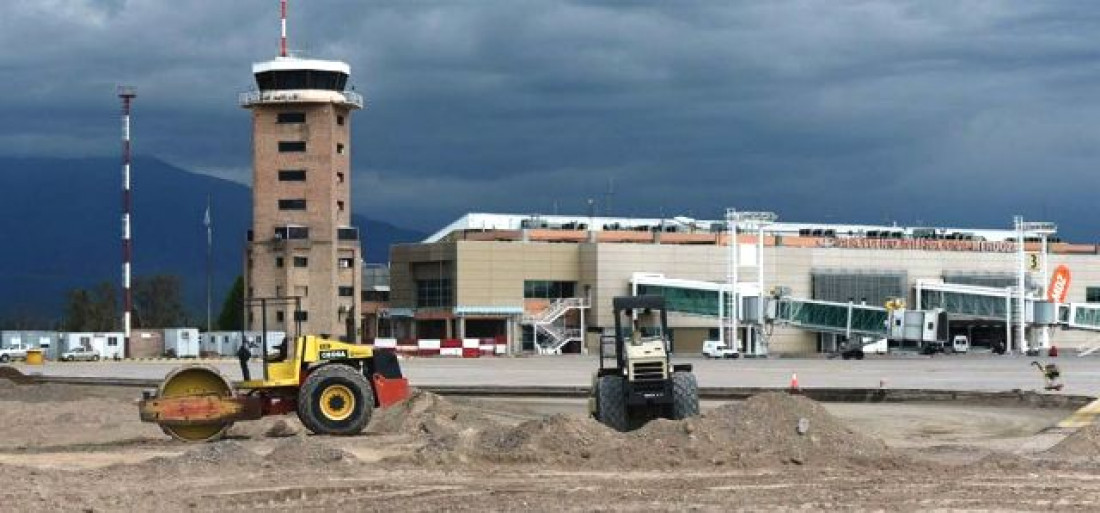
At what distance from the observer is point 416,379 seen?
77375mm

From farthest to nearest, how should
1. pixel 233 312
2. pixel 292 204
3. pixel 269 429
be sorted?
pixel 233 312 < pixel 292 204 < pixel 269 429

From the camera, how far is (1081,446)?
1203 inches

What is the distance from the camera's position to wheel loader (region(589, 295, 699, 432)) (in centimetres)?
3081

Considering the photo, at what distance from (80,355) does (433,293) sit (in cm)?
3590

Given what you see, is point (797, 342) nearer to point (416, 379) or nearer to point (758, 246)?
point (758, 246)

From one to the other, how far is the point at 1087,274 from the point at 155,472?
16435cm

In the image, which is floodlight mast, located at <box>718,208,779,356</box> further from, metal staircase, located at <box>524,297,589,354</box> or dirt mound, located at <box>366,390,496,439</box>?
dirt mound, located at <box>366,390,496,439</box>

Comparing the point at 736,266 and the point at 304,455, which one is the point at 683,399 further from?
the point at 736,266

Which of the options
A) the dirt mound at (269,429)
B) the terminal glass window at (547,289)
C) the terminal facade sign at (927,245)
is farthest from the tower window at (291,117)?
the dirt mound at (269,429)

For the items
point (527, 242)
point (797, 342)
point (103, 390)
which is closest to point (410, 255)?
point (527, 242)

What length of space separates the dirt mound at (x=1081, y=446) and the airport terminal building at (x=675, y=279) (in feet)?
360

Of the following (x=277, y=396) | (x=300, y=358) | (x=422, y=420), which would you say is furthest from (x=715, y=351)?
(x=277, y=396)

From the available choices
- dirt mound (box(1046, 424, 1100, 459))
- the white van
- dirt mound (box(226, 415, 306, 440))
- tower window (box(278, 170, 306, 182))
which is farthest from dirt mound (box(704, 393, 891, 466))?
tower window (box(278, 170, 306, 182))

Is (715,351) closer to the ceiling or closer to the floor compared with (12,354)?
closer to the floor
